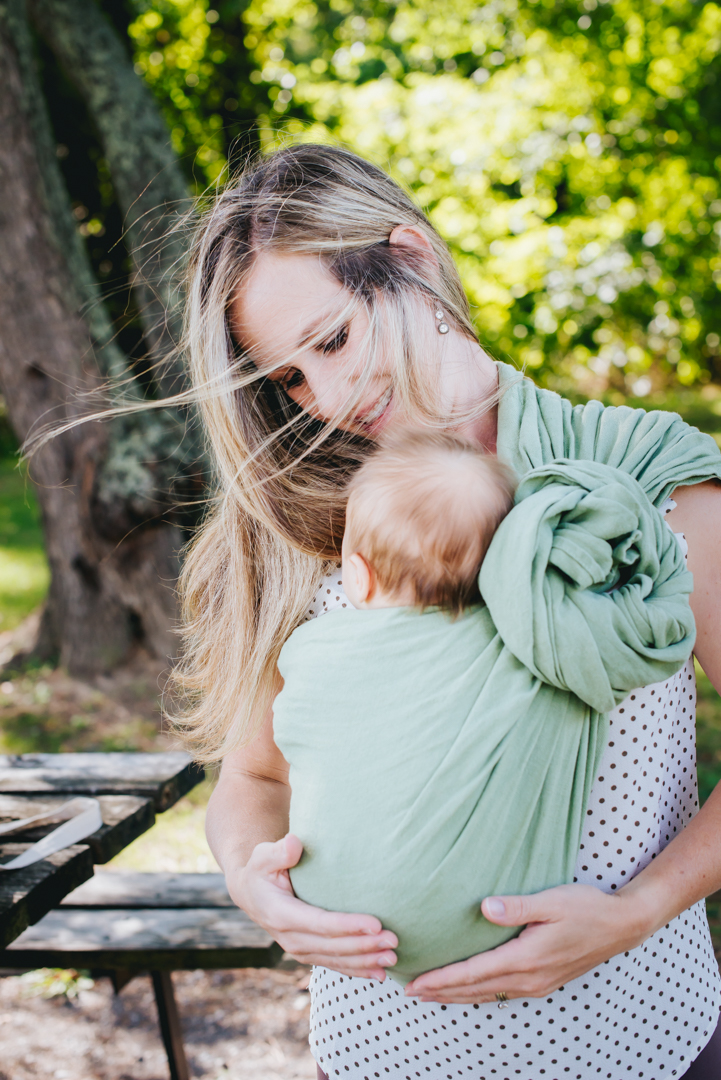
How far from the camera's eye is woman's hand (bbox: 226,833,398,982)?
108cm

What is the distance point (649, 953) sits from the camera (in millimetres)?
1219

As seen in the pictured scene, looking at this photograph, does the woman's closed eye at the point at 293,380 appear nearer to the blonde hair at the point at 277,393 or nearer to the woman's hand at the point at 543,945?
the blonde hair at the point at 277,393

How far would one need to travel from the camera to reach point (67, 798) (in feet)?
7.19

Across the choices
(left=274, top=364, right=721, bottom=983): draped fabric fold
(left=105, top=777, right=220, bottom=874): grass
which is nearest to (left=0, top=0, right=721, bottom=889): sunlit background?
(left=105, top=777, right=220, bottom=874): grass

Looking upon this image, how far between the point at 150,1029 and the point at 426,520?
8.30 feet

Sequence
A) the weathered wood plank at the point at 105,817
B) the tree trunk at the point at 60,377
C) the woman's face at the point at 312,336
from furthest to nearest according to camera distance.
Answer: the tree trunk at the point at 60,377
the weathered wood plank at the point at 105,817
the woman's face at the point at 312,336

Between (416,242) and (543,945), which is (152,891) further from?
(416,242)

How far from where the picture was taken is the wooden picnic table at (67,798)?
171 centimetres

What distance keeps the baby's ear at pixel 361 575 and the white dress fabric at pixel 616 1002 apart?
0.41 metres

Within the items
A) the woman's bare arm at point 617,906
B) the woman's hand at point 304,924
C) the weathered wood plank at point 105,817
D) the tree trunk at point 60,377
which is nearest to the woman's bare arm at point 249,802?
the woman's hand at point 304,924


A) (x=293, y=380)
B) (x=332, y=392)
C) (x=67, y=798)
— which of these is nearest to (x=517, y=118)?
(x=293, y=380)

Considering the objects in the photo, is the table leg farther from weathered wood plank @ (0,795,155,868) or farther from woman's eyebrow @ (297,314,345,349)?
woman's eyebrow @ (297,314,345,349)

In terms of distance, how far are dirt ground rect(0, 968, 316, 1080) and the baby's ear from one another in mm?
2094

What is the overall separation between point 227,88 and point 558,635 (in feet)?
Result: 23.6
